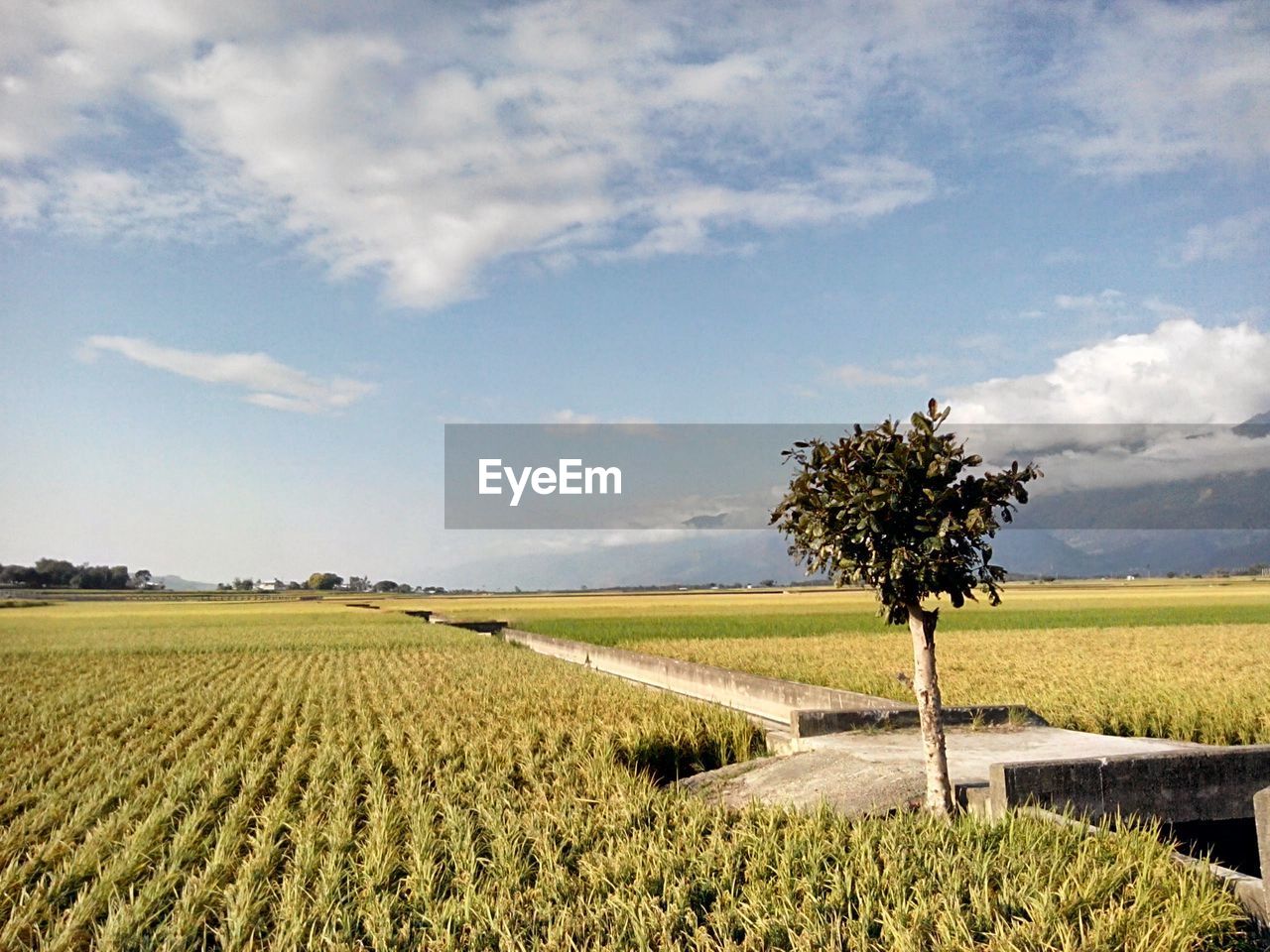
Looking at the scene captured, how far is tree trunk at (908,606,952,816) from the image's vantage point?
751 cm

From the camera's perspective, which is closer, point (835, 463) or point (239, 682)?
point (835, 463)

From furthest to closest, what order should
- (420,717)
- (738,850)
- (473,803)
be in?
(420,717), (473,803), (738,850)

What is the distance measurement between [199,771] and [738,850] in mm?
6649

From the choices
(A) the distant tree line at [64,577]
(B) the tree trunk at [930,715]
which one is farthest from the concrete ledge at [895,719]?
(A) the distant tree line at [64,577]

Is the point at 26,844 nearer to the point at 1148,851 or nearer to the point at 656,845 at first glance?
the point at 656,845

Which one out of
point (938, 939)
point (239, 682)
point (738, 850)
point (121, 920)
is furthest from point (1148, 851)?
point (239, 682)

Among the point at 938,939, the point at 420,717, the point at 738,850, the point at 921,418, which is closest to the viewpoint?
the point at 938,939

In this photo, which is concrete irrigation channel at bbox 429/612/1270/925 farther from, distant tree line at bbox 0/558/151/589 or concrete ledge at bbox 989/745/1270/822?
distant tree line at bbox 0/558/151/589

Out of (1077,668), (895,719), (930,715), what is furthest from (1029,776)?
(1077,668)

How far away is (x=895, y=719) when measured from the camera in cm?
1227

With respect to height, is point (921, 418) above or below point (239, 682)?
above

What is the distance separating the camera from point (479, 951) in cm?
517

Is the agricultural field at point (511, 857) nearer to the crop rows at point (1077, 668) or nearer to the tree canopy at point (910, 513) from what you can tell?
the tree canopy at point (910, 513)

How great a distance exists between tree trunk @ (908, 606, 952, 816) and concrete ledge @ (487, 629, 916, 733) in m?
4.13
